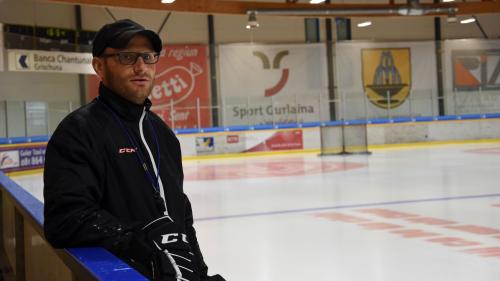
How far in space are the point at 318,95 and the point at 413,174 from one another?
14.4 metres

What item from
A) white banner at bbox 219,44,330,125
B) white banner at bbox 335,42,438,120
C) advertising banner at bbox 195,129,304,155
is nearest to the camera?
advertising banner at bbox 195,129,304,155

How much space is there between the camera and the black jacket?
179 centimetres

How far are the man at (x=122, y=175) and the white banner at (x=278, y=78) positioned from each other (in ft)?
73.6

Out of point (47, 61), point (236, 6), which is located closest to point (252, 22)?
point (236, 6)

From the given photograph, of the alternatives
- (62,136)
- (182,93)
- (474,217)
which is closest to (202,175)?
(474,217)

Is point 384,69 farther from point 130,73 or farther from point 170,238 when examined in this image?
point 170,238

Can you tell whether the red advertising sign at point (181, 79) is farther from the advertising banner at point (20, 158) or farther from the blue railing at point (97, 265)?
the blue railing at point (97, 265)

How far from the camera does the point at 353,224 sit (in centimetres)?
705

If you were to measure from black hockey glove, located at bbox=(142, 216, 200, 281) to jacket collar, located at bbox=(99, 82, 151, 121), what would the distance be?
1.11ft

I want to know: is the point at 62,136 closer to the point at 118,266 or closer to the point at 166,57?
the point at 118,266

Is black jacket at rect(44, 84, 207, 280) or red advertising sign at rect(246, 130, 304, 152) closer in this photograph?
black jacket at rect(44, 84, 207, 280)

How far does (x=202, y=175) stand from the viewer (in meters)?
14.9

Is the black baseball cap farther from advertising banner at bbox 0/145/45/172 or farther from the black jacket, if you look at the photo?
advertising banner at bbox 0/145/45/172

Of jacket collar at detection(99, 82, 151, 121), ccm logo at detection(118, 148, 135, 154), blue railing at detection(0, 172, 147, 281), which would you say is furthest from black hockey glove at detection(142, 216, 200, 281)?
jacket collar at detection(99, 82, 151, 121)
